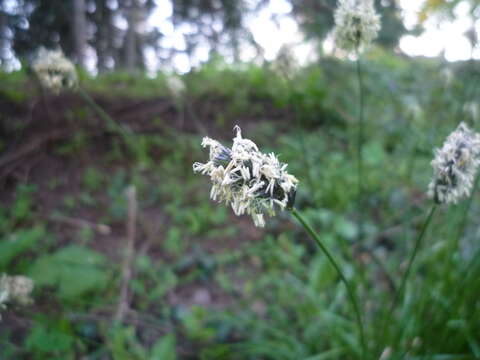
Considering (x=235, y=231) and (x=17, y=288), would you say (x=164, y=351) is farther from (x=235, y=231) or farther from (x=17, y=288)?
(x=235, y=231)

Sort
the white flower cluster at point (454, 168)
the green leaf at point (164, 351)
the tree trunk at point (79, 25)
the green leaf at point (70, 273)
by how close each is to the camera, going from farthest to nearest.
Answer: the tree trunk at point (79, 25), the green leaf at point (70, 273), the green leaf at point (164, 351), the white flower cluster at point (454, 168)

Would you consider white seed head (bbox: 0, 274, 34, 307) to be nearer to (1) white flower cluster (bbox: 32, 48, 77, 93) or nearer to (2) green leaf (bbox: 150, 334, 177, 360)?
(2) green leaf (bbox: 150, 334, 177, 360)

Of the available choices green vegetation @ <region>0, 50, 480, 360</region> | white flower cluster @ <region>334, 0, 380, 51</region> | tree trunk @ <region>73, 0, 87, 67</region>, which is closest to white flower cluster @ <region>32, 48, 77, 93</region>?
green vegetation @ <region>0, 50, 480, 360</region>

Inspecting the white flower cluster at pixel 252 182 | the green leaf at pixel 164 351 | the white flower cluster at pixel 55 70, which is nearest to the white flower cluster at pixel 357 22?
the white flower cluster at pixel 252 182

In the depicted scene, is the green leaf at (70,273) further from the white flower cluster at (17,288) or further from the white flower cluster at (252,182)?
the white flower cluster at (252,182)

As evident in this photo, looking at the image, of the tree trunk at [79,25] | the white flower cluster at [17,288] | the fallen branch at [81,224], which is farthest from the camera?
the tree trunk at [79,25]

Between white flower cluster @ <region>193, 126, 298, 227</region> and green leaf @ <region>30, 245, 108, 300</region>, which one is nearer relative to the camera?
white flower cluster @ <region>193, 126, 298, 227</region>
